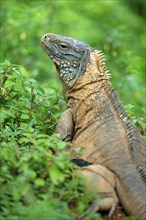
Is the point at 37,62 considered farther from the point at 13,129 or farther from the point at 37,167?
the point at 37,167

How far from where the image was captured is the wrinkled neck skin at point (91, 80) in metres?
8.29

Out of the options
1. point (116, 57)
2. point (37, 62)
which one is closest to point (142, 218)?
point (116, 57)

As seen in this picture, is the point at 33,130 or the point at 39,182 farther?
the point at 33,130

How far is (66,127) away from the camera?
8172 mm

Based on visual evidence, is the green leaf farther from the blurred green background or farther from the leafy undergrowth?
the blurred green background

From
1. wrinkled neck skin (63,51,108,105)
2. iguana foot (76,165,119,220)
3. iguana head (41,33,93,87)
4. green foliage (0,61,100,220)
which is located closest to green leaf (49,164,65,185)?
green foliage (0,61,100,220)

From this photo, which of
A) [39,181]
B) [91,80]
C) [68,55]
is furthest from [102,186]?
[68,55]

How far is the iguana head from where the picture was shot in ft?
27.5

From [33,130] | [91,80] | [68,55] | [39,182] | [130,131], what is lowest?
[39,182]

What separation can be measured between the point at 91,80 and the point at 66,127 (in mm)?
589

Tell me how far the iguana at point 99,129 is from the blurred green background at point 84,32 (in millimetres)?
2459

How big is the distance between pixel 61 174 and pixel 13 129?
161cm

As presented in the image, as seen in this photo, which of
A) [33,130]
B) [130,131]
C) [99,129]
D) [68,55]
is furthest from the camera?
[68,55]

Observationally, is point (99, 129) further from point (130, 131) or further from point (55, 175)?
point (55, 175)
